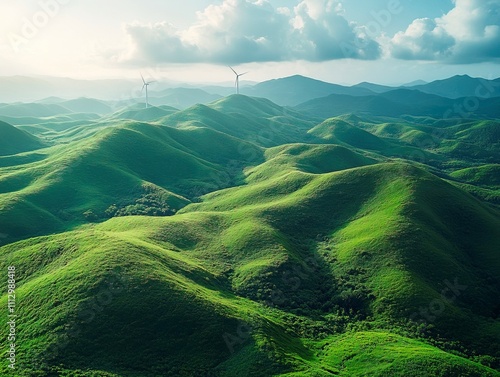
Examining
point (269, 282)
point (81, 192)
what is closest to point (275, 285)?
point (269, 282)

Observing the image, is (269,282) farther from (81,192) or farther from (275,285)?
(81,192)

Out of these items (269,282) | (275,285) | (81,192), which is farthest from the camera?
(81,192)

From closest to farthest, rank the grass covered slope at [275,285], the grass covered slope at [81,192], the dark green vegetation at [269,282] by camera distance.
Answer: the dark green vegetation at [269,282], the grass covered slope at [275,285], the grass covered slope at [81,192]

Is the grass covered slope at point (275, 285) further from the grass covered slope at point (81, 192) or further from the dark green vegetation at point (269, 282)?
Answer: the grass covered slope at point (81, 192)

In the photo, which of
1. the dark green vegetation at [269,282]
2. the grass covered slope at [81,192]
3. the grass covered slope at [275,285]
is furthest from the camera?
the grass covered slope at [81,192]

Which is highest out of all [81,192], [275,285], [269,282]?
[81,192]

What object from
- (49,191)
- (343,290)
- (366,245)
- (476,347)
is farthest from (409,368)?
(49,191)

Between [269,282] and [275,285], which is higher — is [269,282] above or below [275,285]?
above

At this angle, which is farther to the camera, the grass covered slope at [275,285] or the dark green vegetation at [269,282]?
the grass covered slope at [275,285]

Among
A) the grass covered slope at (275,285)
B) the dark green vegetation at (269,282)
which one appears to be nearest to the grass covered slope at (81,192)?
the dark green vegetation at (269,282)

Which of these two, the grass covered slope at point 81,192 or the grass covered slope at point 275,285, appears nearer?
the grass covered slope at point 275,285

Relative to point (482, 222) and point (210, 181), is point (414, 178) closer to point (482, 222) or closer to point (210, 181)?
point (482, 222)
